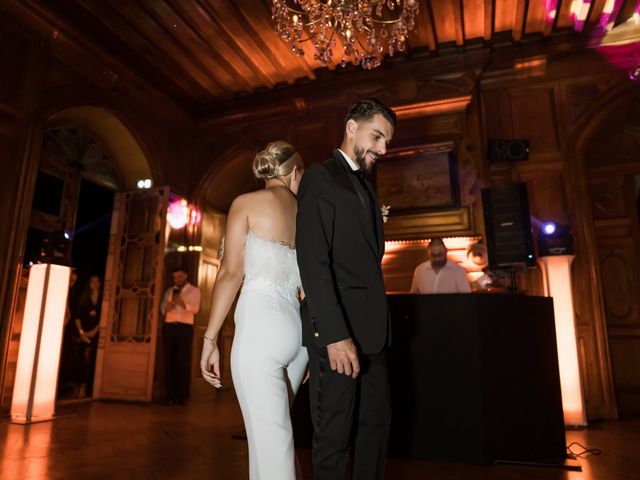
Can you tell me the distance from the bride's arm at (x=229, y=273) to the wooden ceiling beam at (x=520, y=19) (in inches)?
175

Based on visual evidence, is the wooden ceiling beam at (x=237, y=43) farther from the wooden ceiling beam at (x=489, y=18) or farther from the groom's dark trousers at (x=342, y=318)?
the groom's dark trousers at (x=342, y=318)

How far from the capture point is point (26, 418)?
3629mm

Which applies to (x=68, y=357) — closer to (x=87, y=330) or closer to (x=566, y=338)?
(x=87, y=330)

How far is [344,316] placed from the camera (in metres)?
1.19

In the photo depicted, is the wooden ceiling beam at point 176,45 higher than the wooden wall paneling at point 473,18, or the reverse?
the wooden wall paneling at point 473,18

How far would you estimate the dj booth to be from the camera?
250cm

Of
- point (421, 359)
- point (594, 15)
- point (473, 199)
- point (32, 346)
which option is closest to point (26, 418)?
point (32, 346)

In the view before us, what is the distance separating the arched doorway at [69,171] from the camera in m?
4.28

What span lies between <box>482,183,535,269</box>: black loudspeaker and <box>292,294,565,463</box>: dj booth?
107 cm

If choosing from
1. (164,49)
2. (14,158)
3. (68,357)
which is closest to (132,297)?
(68,357)

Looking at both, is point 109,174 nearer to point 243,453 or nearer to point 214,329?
point 243,453

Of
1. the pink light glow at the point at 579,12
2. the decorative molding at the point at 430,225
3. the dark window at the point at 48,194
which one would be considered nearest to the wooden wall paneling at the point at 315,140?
the decorative molding at the point at 430,225

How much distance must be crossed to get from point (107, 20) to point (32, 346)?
3.32 metres

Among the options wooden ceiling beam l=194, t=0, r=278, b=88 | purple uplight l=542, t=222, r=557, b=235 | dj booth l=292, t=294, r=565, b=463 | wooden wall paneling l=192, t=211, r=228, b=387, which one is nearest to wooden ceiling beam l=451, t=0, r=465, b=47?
wooden ceiling beam l=194, t=0, r=278, b=88
